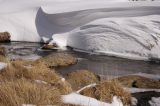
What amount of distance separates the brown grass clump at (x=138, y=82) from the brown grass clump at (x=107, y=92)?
1165 millimetres

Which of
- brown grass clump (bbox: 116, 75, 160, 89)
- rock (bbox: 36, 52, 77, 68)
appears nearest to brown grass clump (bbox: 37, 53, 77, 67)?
rock (bbox: 36, 52, 77, 68)

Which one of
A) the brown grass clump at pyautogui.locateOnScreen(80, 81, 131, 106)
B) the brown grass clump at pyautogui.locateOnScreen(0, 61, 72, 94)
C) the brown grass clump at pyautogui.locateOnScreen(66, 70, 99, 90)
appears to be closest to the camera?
the brown grass clump at pyautogui.locateOnScreen(80, 81, 131, 106)

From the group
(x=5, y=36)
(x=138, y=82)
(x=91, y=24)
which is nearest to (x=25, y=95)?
(x=138, y=82)

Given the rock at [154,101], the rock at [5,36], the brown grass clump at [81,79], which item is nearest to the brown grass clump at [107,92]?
the rock at [154,101]

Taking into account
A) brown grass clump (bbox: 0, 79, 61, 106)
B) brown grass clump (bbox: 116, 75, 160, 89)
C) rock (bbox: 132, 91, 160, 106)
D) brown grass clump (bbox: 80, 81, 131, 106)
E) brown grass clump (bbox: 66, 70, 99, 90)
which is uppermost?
brown grass clump (bbox: 0, 79, 61, 106)

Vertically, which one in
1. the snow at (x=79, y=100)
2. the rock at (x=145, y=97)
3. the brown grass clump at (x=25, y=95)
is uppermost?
the brown grass clump at (x=25, y=95)

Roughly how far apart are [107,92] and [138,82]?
1635 millimetres

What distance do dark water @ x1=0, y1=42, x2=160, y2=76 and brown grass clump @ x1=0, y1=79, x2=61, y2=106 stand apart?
3507mm

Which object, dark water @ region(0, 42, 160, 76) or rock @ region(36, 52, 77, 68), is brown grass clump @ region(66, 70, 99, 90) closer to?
dark water @ region(0, 42, 160, 76)

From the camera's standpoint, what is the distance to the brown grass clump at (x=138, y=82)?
277 inches

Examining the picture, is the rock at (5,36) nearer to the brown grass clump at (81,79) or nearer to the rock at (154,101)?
the brown grass clump at (81,79)

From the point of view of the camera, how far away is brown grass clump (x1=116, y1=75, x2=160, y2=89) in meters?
7.04

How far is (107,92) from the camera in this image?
5.72 meters

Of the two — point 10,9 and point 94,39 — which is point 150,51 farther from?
point 10,9
